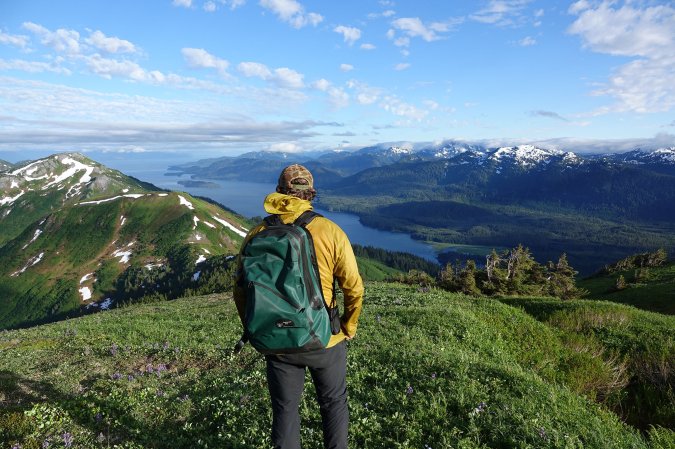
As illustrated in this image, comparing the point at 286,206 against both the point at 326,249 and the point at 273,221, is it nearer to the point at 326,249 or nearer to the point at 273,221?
the point at 273,221

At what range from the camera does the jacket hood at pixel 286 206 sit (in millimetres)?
5242

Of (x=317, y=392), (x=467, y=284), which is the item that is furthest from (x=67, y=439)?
(x=467, y=284)

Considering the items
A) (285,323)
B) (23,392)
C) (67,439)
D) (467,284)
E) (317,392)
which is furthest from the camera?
(467,284)

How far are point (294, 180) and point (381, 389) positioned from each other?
5079mm

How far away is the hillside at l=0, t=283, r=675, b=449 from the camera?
6.70 metres

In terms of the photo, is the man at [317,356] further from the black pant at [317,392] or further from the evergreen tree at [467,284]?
the evergreen tree at [467,284]

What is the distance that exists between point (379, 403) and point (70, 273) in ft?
735

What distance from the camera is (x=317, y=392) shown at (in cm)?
538

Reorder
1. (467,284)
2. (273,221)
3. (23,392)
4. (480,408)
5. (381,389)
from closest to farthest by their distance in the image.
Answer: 1. (273,221)
2. (480,408)
3. (381,389)
4. (23,392)
5. (467,284)

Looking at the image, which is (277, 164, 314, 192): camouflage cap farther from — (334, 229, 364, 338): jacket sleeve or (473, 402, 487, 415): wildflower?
(473, 402, 487, 415): wildflower

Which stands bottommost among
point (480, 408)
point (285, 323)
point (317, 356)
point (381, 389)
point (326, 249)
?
point (381, 389)

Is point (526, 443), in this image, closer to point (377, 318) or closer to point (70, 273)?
point (377, 318)

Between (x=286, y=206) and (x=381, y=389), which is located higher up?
(x=286, y=206)

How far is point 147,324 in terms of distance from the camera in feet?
56.3
